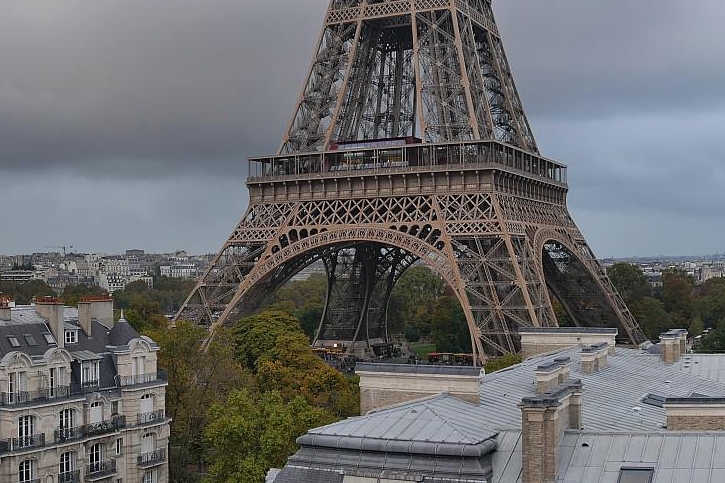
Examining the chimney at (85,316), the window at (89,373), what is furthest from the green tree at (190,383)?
the window at (89,373)

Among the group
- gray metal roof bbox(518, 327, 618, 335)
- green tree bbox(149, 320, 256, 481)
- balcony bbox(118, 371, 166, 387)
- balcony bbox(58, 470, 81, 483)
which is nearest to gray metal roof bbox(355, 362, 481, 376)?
gray metal roof bbox(518, 327, 618, 335)

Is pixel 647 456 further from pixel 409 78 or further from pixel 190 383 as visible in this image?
pixel 409 78

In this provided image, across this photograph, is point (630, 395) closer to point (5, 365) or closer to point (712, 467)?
point (712, 467)

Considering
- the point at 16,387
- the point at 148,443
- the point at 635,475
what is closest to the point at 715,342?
the point at 148,443

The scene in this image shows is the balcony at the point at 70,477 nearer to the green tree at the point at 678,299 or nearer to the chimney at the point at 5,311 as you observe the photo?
the chimney at the point at 5,311

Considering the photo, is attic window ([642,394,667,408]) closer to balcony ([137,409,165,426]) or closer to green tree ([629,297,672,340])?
balcony ([137,409,165,426])

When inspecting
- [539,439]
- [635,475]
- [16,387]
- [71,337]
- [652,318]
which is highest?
[71,337]
